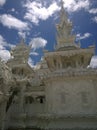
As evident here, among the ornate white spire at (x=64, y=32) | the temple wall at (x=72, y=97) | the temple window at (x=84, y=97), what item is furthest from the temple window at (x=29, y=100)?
the ornate white spire at (x=64, y=32)

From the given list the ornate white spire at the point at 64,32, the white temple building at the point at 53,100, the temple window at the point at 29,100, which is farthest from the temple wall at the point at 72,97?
the ornate white spire at the point at 64,32

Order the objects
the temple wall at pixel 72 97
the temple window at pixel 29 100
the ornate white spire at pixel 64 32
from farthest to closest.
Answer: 1. the ornate white spire at pixel 64 32
2. the temple window at pixel 29 100
3. the temple wall at pixel 72 97

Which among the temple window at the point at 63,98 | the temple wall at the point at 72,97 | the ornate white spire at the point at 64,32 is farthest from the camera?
the ornate white spire at the point at 64,32

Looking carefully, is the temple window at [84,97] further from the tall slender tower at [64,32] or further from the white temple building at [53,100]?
the tall slender tower at [64,32]

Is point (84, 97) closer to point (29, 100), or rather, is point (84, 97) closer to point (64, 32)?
point (29, 100)

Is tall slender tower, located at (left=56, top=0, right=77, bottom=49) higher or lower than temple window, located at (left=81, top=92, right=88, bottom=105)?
higher

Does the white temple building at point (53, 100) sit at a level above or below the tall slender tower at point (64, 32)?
below

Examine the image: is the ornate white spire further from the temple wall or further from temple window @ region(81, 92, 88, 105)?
temple window @ region(81, 92, 88, 105)

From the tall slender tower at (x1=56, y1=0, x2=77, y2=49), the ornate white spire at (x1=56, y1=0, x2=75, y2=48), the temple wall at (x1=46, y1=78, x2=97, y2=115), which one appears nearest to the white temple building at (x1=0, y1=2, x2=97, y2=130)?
the temple wall at (x1=46, y1=78, x2=97, y2=115)

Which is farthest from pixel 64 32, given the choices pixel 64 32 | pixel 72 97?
pixel 72 97

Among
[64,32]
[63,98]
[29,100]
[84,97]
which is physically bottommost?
[29,100]

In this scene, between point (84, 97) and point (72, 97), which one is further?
point (72, 97)

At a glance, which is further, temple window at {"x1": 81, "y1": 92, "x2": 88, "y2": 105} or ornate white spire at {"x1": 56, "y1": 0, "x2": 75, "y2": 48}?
ornate white spire at {"x1": 56, "y1": 0, "x2": 75, "y2": 48}

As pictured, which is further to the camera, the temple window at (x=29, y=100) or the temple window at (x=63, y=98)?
the temple window at (x=29, y=100)
